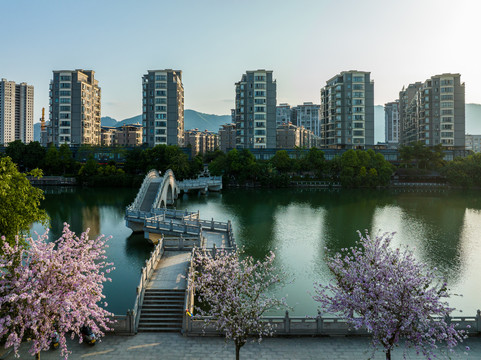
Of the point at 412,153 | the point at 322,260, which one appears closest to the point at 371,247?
the point at 322,260

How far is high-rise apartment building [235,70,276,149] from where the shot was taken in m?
108

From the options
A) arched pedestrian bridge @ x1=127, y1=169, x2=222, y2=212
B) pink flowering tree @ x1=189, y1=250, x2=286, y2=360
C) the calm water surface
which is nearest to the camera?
pink flowering tree @ x1=189, y1=250, x2=286, y2=360

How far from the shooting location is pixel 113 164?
321 feet

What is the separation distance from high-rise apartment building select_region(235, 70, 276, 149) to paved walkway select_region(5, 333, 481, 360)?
9410cm

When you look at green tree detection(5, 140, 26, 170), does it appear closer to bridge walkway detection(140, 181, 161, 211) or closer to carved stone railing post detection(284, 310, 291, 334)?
bridge walkway detection(140, 181, 161, 211)

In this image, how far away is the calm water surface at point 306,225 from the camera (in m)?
27.4

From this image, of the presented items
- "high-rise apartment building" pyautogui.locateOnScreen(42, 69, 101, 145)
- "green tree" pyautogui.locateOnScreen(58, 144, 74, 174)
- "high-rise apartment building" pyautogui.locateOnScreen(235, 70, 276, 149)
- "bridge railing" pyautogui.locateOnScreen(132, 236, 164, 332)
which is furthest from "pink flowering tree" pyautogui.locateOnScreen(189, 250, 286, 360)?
"high-rise apartment building" pyautogui.locateOnScreen(42, 69, 101, 145)

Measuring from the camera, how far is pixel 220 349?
1538 centimetres

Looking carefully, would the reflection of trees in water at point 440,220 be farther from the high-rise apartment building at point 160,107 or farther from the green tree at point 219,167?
the high-rise apartment building at point 160,107

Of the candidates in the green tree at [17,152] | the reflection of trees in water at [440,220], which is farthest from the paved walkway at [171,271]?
the green tree at [17,152]

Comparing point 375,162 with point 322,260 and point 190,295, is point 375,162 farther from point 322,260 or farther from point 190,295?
point 190,295

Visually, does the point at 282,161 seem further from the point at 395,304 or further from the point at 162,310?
the point at 395,304

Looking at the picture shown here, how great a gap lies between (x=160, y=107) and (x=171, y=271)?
294ft

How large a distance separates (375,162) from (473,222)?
4413cm
